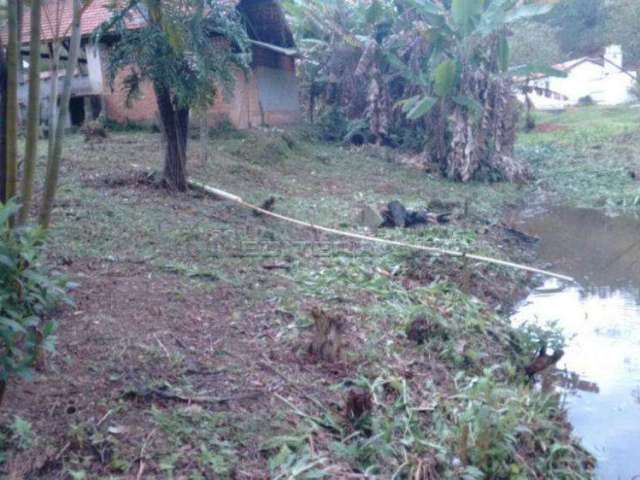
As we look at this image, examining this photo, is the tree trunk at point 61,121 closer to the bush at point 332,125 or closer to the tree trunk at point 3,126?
the tree trunk at point 3,126

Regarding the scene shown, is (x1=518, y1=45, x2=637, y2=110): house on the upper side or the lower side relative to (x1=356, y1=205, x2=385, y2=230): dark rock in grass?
upper

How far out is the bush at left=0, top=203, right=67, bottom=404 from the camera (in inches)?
133

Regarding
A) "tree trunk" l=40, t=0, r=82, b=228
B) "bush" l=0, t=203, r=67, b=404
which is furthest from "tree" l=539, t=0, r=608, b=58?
"bush" l=0, t=203, r=67, b=404

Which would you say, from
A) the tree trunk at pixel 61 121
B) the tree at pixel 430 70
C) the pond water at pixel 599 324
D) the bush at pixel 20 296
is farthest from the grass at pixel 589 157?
the bush at pixel 20 296

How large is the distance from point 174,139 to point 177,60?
4.45 feet

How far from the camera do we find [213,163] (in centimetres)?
1427

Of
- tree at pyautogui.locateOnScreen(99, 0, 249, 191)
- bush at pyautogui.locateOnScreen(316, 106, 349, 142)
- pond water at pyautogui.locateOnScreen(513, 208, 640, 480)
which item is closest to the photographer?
pond water at pyautogui.locateOnScreen(513, 208, 640, 480)

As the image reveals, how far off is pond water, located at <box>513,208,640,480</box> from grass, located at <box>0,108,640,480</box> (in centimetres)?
38

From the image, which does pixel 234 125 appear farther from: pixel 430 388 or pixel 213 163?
pixel 430 388

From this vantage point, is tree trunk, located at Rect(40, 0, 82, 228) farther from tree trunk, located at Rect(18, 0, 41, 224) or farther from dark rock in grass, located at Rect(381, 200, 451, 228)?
dark rock in grass, located at Rect(381, 200, 451, 228)

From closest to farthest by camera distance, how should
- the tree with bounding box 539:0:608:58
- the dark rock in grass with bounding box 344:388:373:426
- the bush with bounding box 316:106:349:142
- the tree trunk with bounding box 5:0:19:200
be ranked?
the tree trunk with bounding box 5:0:19:200 → the dark rock in grass with bounding box 344:388:373:426 → the bush with bounding box 316:106:349:142 → the tree with bounding box 539:0:608:58

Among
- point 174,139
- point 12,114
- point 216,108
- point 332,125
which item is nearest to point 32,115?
point 12,114

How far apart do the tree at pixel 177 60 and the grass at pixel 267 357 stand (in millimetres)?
1059

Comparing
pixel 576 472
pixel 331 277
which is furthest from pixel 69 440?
pixel 331 277
